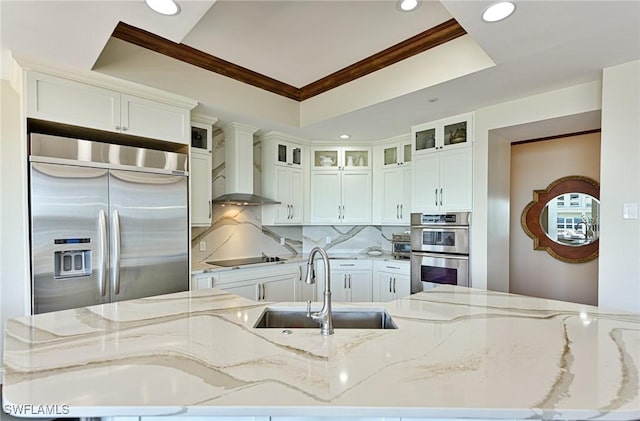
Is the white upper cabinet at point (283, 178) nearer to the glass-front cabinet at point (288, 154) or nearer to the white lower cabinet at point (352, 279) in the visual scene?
the glass-front cabinet at point (288, 154)

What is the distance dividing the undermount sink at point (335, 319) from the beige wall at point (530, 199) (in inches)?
135

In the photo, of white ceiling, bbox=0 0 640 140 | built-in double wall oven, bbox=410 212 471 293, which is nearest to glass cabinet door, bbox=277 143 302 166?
white ceiling, bbox=0 0 640 140

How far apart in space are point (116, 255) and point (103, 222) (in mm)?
265

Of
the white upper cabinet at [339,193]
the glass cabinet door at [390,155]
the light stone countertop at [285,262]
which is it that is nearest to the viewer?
the light stone countertop at [285,262]

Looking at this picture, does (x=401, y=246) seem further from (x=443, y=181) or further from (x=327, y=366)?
(x=327, y=366)

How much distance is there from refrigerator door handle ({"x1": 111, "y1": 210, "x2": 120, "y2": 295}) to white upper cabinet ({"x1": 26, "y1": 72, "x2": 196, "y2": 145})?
704 millimetres

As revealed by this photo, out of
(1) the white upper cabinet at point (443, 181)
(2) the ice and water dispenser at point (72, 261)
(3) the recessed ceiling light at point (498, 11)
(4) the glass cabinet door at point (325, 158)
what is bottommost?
(2) the ice and water dispenser at point (72, 261)

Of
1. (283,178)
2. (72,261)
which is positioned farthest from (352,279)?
(72,261)

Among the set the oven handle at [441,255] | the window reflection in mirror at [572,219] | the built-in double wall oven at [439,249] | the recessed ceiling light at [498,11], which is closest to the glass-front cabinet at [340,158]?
the built-in double wall oven at [439,249]

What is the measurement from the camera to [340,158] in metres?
4.57

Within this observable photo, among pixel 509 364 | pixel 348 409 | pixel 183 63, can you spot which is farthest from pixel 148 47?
pixel 509 364

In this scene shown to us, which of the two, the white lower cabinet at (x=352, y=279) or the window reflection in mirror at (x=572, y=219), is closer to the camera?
the window reflection in mirror at (x=572, y=219)

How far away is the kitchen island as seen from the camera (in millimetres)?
779

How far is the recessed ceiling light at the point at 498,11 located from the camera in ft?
5.34
